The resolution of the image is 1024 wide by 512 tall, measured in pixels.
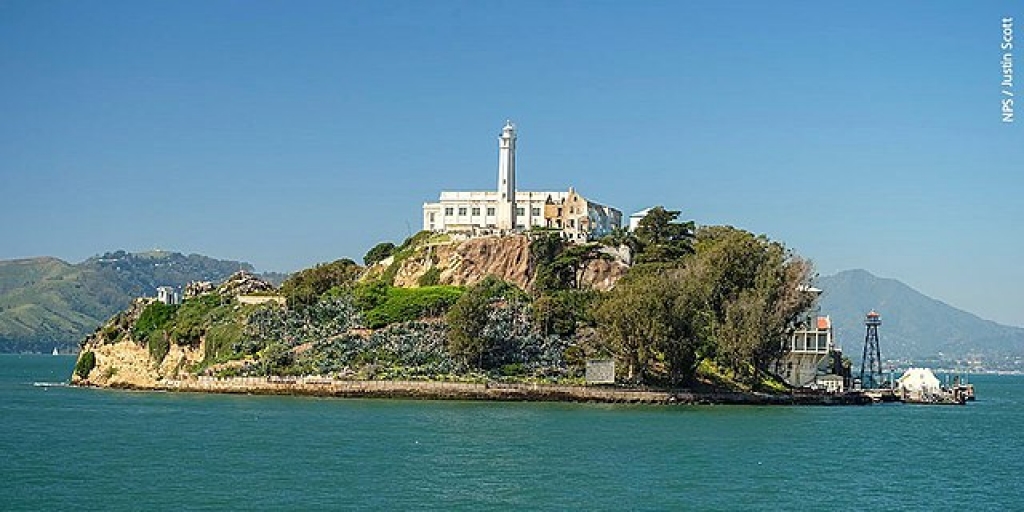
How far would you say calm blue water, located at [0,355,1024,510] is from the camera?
43.0 metres

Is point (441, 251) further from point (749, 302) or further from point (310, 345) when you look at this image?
point (749, 302)

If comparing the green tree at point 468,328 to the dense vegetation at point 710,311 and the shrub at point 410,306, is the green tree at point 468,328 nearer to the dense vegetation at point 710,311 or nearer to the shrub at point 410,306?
the shrub at point 410,306

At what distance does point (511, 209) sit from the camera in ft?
385

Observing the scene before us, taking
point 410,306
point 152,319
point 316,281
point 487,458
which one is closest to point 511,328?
point 410,306

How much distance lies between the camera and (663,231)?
112062 millimetres

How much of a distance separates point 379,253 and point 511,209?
1553 cm

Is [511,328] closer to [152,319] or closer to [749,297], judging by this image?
[749,297]

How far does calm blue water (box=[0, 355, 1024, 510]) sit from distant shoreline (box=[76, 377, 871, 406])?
8.68ft

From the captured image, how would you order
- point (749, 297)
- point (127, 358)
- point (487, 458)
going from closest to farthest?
point (487, 458) → point (749, 297) → point (127, 358)

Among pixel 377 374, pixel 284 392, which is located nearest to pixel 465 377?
pixel 377 374

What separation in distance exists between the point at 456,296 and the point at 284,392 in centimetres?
1699

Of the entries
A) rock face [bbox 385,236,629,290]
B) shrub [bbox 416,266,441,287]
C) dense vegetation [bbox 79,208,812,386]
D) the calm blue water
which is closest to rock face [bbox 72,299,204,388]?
dense vegetation [bbox 79,208,812,386]

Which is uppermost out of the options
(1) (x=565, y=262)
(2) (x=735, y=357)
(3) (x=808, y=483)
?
(1) (x=565, y=262)

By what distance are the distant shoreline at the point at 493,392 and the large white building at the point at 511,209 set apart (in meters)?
31.0
